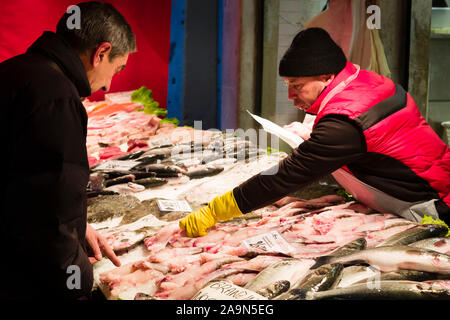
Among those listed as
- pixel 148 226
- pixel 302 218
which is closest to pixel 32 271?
pixel 148 226

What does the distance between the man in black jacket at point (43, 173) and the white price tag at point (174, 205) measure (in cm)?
144

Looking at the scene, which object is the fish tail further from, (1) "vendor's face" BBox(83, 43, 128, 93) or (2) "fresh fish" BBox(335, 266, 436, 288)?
(1) "vendor's face" BBox(83, 43, 128, 93)

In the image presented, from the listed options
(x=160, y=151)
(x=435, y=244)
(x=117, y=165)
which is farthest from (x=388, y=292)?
(x=160, y=151)

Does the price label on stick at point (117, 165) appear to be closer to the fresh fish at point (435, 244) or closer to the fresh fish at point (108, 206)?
the fresh fish at point (108, 206)

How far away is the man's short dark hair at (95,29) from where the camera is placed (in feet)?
5.70

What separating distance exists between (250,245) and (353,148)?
705 mm

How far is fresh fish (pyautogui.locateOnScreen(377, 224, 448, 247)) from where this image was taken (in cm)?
220

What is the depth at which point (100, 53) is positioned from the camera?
5.88 feet

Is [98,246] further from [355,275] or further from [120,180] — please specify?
[120,180]

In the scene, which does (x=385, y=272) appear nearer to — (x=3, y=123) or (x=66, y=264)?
(x=66, y=264)

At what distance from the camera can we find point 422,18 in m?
4.91

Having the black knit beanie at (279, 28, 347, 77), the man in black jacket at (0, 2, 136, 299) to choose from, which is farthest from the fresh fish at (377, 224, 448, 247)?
the man in black jacket at (0, 2, 136, 299)

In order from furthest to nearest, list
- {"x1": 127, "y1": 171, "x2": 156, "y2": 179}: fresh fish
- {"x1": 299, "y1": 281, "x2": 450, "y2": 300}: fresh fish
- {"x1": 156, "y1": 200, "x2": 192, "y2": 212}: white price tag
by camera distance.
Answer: {"x1": 127, "y1": 171, "x2": 156, "y2": 179}: fresh fish
{"x1": 156, "y1": 200, "x2": 192, "y2": 212}: white price tag
{"x1": 299, "y1": 281, "x2": 450, "y2": 300}: fresh fish
